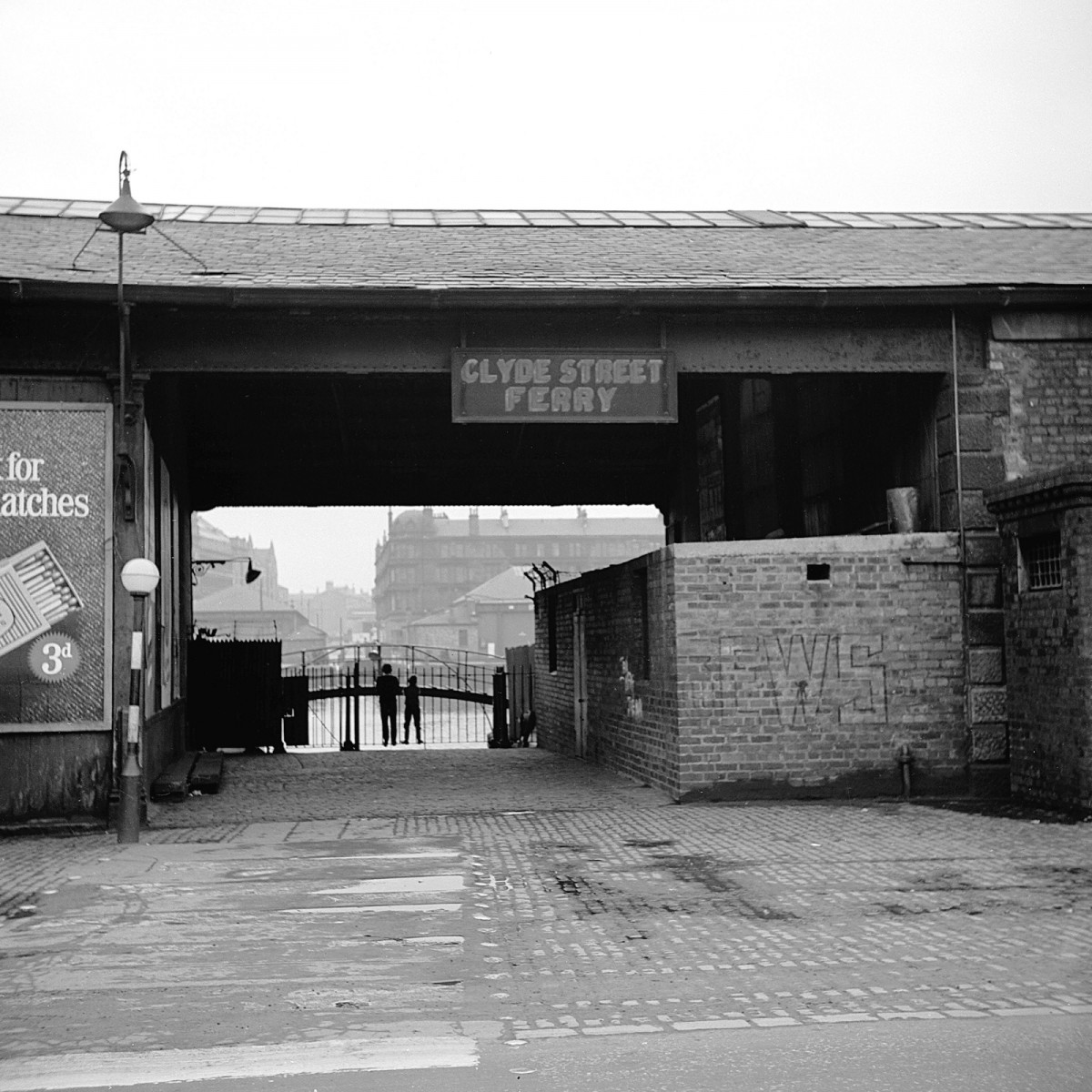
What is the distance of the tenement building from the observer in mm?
13086

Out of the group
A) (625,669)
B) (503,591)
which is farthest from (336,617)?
(625,669)

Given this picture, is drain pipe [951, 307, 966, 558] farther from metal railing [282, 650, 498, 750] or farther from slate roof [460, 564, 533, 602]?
slate roof [460, 564, 533, 602]

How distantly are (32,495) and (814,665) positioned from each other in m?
8.36

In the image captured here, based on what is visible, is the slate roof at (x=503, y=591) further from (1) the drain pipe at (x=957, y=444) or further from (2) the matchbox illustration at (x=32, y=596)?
(2) the matchbox illustration at (x=32, y=596)

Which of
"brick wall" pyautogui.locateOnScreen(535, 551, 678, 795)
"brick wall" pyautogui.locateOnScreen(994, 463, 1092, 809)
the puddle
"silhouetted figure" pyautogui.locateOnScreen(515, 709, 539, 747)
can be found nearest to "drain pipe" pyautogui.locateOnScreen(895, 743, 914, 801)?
"brick wall" pyautogui.locateOnScreen(994, 463, 1092, 809)

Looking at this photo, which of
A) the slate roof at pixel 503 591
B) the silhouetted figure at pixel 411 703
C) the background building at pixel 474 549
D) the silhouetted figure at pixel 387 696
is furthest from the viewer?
the background building at pixel 474 549

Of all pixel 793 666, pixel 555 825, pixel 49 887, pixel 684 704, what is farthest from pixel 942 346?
pixel 49 887

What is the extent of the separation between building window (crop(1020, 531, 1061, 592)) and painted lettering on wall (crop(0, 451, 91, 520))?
971cm

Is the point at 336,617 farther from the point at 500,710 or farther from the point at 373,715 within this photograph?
the point at 500,710

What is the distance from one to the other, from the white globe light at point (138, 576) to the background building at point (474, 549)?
11010cm

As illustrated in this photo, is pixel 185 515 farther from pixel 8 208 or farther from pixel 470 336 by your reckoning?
pixel 470 336

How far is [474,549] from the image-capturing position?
415 ft

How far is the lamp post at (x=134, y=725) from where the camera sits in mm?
12180

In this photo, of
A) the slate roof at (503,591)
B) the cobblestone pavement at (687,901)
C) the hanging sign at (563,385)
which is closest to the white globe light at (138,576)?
the cobblestone pavement at (687,901)
